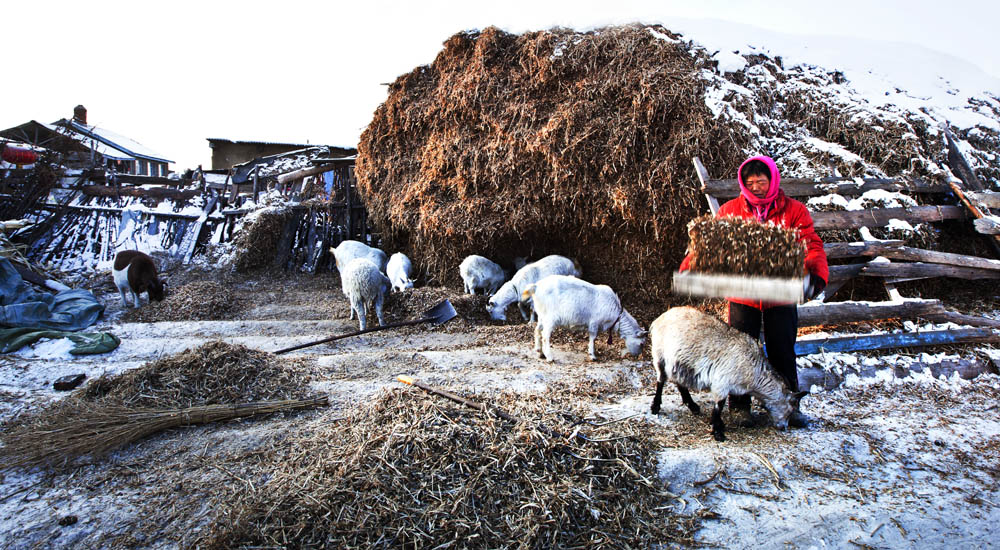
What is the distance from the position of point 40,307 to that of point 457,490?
8.35 metres

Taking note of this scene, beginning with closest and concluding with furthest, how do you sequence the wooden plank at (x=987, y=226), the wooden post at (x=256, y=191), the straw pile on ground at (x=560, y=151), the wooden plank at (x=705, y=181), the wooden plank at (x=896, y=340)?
the wooden plank at (x=896, y=340)
the wooden plank at (x=987, y=226)
the wooden plank at (x=705, y=181)
the straw pile on ground at (x=560, y=151)
the wooden post at (x=256, y=191)

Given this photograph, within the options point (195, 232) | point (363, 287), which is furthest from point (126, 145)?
point (363, 287)

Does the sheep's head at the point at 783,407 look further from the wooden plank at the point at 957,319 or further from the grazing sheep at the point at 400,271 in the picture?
the grazing sheep at the point at 400,271

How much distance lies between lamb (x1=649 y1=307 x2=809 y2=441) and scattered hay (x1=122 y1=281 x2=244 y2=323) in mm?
8440

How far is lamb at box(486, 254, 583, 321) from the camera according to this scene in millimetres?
8359

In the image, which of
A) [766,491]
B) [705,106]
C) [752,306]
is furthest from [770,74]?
[766,491]

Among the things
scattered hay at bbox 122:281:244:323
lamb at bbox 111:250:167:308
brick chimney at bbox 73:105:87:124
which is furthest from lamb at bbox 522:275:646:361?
brick chimney at bbox 73:105:87:124

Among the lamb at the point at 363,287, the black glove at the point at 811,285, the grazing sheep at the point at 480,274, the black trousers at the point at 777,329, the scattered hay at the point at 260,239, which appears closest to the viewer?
the black glove at the point at 811,285

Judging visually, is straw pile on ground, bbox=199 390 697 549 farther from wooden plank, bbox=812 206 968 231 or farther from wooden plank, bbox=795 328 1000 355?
wooden plank, bbox=812 206 968 231

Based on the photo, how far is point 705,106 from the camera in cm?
736

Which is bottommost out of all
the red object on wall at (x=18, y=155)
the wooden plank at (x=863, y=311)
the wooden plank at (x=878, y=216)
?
the wooden plank at (x=863, y=311)

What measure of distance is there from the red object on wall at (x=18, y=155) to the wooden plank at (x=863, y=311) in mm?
22325

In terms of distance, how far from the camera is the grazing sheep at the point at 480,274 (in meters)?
9.38

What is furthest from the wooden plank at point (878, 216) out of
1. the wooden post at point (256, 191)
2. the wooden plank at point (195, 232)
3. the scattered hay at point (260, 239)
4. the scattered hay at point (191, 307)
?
the wooden plank at point (195, 232)
